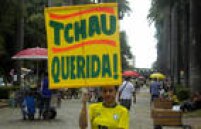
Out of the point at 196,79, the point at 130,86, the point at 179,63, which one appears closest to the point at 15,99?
the point at 196,79

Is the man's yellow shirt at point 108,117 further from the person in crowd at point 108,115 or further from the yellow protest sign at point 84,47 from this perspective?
the yellow protest sign at point 84,47

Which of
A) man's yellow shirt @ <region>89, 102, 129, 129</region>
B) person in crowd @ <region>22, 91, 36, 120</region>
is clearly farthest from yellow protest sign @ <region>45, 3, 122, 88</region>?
person in crowd @ <region>22, 91, 36, 120</region>

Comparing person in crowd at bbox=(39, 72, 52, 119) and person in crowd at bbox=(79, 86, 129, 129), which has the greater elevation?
person in crowd at bbox=(79, 86, 129, 129)

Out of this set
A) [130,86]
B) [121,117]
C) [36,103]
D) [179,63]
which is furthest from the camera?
[179,63]

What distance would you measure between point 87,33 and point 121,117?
1.13 meters

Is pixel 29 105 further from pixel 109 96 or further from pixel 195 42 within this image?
pixel 109 96

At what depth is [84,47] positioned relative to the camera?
25.2 ft

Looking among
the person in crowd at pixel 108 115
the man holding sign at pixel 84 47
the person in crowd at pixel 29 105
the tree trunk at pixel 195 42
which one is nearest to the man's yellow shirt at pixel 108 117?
the person in crowd at pixel 108 115

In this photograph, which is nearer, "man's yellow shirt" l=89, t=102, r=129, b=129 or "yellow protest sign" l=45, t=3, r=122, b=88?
"man's yellow shirt" l=89, t=102, r=129, b=129

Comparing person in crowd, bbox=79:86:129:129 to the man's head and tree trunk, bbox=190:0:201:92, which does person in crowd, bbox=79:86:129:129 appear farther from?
tree trunk, bbox=190:0:201:92

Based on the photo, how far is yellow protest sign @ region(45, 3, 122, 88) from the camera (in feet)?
25.2

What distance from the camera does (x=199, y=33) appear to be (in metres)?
33.6

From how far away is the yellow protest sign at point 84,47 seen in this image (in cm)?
767

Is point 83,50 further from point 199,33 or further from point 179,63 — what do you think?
point 179,63
